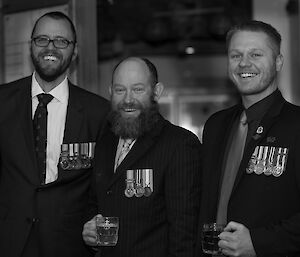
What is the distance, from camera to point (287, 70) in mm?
6895

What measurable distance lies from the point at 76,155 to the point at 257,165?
92cm

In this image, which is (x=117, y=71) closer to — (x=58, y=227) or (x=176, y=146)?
(x=176, y=146)

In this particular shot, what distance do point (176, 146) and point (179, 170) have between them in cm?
11

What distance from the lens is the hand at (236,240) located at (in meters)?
2.64

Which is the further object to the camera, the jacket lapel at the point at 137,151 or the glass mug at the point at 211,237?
the jacket lapel at the point at 137,151

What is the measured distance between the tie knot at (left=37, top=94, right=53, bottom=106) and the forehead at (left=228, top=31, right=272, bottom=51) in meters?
0.95

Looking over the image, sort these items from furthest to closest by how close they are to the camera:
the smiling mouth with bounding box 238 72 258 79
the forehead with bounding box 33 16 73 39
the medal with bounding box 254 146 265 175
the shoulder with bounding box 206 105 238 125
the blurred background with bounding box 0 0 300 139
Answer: the blurred background with bounding box 0 0 300 139 → the forehead with bounding box 33 16 73 39 → the shoulder with bounding box 206 105 238 125 → the smiling mouth with bounding box 238 72 258 79 → the medal with bounding box 254 146 265 175

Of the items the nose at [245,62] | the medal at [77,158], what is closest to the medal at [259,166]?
the nose at [245,62]

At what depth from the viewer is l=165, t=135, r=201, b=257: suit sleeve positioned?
298cm

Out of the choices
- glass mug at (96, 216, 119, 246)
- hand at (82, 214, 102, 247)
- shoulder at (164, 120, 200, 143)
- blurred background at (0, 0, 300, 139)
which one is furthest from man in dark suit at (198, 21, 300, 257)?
blurred background at (0, 0, 300, 139)

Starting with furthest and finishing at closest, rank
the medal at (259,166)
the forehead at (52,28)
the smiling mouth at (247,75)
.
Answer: the forehead at (52,28)
the smiling mouth at (247,75)
the medal at (259,166)

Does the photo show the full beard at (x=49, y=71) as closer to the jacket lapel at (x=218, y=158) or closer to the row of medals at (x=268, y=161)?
the jacket lapel at (x=218, y=158)

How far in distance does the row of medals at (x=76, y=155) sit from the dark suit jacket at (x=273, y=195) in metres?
0.71

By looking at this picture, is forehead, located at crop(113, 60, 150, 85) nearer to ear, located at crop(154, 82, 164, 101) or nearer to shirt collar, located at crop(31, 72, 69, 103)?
ear, located at crop(154, 82, 164, 101)
